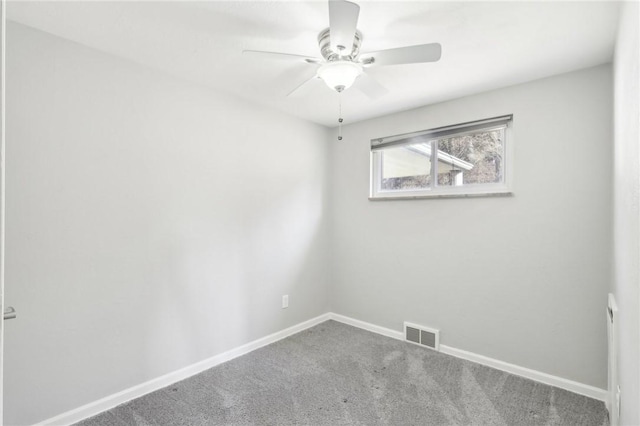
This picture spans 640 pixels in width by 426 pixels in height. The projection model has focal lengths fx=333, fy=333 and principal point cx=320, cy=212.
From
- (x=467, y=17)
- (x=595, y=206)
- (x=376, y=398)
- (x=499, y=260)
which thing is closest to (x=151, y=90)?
(x=467, y=17)

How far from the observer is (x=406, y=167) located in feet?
10.5

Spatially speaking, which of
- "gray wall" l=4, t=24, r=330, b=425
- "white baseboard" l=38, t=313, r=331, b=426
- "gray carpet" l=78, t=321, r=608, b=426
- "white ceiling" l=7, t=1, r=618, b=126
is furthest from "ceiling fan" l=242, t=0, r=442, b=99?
"white baseboard" l=38, t=313, r=331, b=426

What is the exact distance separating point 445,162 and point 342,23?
1.87 metres

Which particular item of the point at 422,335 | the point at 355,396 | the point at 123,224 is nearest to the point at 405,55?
the point at 123,224

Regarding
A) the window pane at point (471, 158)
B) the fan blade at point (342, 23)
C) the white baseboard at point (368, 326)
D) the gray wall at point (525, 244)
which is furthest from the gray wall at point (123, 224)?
the window pane at point (471, 158)

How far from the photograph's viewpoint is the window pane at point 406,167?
10.1 ft

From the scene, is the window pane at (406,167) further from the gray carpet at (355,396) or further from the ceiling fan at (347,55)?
the gray carpet at (355,396)

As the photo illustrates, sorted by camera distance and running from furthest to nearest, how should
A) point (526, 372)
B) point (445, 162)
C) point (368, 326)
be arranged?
point (368, 326) → point (445, 162) → point (526, 372)

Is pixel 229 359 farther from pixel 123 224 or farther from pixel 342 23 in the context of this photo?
pixel 342 23

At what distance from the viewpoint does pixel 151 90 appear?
2.24 m

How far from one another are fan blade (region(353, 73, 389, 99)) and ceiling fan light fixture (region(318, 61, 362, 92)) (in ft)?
0.57

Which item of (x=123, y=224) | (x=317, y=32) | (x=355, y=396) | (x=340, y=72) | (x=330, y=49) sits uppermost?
(x=317, y=32)

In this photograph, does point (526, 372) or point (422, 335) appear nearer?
point (526, 372)

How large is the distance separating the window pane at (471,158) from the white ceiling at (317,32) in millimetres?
439
